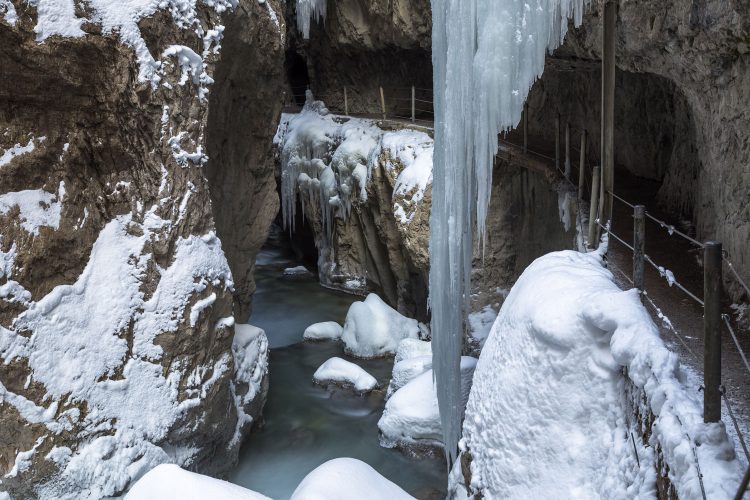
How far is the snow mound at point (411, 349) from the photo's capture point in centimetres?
995

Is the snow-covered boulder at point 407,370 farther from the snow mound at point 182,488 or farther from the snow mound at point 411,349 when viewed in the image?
the snow mound at point 182,488

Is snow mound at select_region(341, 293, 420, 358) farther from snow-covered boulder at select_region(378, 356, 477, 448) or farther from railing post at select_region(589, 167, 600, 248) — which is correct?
railing post at select_region(589, 167, 600, 248)

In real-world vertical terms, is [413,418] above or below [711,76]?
below

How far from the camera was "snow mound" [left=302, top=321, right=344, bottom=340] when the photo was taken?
12125 mm

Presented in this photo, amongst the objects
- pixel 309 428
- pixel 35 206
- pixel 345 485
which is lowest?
pixel 309 428

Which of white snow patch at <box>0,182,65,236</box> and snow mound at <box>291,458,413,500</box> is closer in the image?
snow mound at <box>291,458,413,500</box>

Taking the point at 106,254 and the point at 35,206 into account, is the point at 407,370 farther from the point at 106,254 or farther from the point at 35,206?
the point at 35,206

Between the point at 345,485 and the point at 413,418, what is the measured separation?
3.65 meters

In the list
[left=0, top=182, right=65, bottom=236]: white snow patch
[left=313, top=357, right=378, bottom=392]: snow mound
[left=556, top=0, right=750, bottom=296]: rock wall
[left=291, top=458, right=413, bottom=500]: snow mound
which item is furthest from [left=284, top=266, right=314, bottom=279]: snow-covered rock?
[left=291, top=458, right=413, bottom=500]: snow mound

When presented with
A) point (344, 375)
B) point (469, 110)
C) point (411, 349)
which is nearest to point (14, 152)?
point (469, 110)

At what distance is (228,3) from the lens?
7.32m

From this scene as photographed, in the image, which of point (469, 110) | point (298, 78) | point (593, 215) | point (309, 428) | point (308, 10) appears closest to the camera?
point (593, 215)

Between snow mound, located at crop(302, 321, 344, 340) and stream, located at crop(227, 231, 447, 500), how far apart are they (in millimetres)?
154

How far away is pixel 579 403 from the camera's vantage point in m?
3.37
